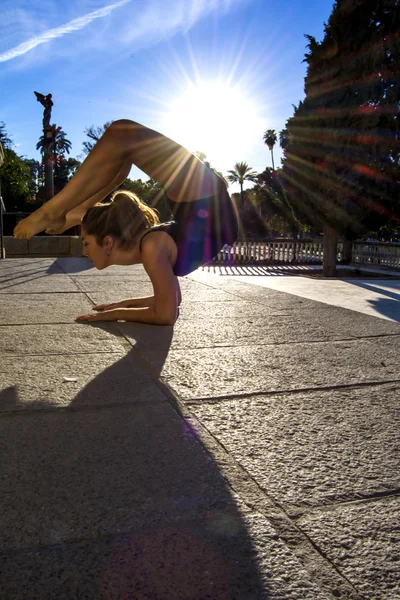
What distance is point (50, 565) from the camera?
800 millimetres

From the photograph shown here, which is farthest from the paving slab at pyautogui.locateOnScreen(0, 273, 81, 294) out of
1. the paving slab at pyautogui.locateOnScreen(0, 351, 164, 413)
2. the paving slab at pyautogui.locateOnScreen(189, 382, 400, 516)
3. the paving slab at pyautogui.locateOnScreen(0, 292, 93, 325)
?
the paving slab at pyautogui.locateOnScreen(189, 382, 400, 516)

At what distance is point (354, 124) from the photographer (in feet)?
54.8

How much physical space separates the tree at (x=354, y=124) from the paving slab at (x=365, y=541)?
15.7 m

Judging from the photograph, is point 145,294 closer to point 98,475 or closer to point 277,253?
point 98,475

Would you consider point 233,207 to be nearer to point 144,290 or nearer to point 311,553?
point 144,290

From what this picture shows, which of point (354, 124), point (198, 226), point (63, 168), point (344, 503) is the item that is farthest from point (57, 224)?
point (63, 168)

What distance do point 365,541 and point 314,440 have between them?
439mm

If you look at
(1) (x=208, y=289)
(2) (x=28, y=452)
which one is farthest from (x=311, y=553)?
(1) (x=208, y=289)

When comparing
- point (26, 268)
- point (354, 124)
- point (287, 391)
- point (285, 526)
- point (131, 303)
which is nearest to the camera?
point (285, 526)

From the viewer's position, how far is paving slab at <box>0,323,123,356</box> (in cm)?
226

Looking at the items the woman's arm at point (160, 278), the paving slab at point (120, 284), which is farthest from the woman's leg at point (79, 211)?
the paving slab at point (120, 284)

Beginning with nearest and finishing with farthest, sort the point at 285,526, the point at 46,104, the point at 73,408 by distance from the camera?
1. the point at 285,526
2. the point at 73,408
3. the point at 46,104

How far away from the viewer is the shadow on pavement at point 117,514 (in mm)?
767

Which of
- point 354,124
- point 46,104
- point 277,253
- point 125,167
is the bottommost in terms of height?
point 277,253
